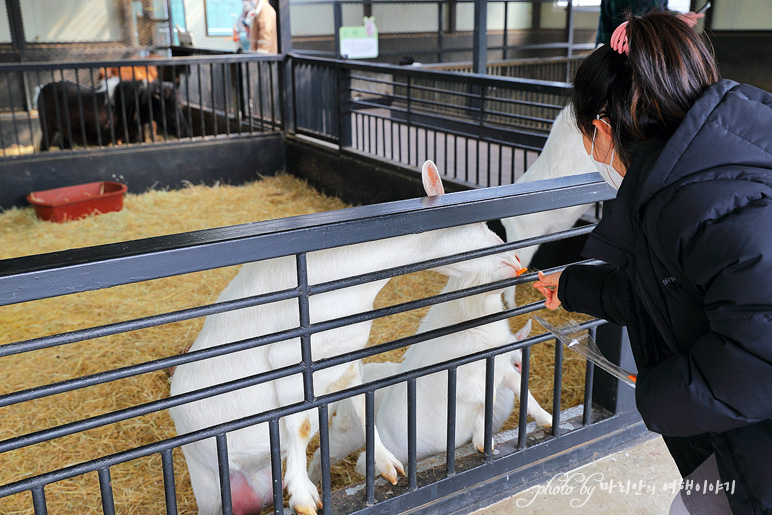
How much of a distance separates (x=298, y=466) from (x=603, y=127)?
3.57ft

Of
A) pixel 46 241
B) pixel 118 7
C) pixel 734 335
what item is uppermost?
pixel 118 7

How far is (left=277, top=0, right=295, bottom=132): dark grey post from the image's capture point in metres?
6.77

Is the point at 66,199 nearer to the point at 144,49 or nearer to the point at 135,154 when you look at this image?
the point at 135,154

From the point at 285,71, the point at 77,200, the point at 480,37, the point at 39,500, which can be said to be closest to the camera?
the point at 39,500

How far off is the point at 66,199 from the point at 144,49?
19.5 ft

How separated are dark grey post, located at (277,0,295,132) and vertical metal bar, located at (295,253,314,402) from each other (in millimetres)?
5684

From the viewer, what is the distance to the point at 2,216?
18.9 ft

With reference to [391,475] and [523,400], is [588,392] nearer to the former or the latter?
[523,400]

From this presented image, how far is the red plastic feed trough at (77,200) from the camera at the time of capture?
5.55 meters

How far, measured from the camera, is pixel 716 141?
1025 millimetres

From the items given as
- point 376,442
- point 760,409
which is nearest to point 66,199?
point 376,442

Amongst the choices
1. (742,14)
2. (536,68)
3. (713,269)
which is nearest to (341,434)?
(713,269)

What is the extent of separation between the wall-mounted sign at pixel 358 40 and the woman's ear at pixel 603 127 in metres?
9.58

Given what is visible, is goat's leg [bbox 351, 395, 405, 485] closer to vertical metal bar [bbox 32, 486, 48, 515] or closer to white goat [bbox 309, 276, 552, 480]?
white goat [bbox 309, 276, 552, 480]
